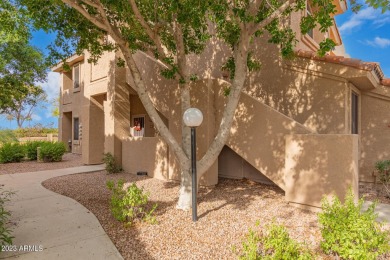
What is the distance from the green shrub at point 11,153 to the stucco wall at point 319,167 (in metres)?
16.1

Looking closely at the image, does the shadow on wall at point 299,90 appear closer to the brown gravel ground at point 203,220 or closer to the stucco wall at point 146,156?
the brown gravel ground at point 203,220

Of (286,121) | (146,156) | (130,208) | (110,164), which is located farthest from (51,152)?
(286,121)

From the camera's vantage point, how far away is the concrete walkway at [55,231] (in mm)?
3986

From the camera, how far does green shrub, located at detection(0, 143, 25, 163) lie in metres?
14.8

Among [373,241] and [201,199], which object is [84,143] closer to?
[201,199]

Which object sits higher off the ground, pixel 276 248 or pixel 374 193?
pixel 276 248

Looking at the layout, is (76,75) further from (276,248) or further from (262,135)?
(276,248)

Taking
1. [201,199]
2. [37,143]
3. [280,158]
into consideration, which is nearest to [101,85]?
[37,143]

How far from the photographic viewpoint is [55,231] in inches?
187

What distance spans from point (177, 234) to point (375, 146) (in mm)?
7976

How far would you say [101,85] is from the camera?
1291 centimetres

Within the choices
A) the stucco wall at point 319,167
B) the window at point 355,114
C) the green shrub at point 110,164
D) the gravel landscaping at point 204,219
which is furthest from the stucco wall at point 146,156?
the window at point 355,114

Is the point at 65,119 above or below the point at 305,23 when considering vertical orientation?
below

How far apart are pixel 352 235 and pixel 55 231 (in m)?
5.07
